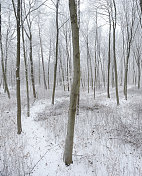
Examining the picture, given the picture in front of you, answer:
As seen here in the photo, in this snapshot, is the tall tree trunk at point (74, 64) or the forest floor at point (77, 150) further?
the forest floor at point (77, 150)

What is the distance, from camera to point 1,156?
3488 mm

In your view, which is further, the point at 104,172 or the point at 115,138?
the point at 115,138

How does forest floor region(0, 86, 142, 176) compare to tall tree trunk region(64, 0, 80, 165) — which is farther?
forest floor region(0, 86, 142, 176)

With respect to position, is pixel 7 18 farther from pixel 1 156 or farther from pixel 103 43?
pixel 103 43

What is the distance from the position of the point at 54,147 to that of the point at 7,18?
1488 centimetres

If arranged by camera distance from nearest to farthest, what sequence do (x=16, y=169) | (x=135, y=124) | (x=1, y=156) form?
(x=16, y=169), (x=1, y=156), (x=135, y=124)

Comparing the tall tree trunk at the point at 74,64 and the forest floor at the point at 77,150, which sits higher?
the tall tree trunk at the point at 74,64

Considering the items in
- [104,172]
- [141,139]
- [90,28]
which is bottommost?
[104,172]

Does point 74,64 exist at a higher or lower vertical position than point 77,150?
higher

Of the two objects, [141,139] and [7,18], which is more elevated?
[7,18]

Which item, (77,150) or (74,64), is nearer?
(74,64)

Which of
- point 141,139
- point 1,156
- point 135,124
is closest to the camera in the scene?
point 1,156

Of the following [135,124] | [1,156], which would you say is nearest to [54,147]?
[1,156]

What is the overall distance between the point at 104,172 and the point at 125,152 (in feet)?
3.83
